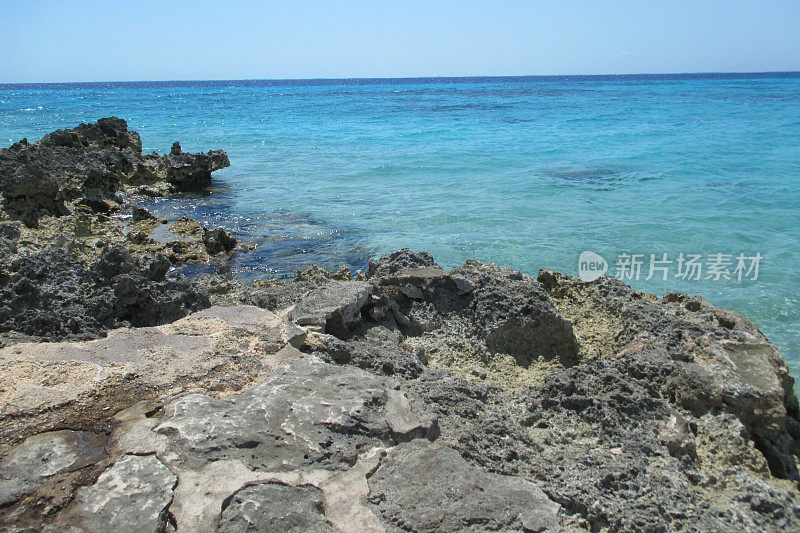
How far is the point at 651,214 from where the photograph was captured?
10461 mm

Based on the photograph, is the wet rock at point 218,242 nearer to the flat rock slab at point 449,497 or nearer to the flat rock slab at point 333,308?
the flat rock slab at point 333,308

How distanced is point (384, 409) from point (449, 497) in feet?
2.07

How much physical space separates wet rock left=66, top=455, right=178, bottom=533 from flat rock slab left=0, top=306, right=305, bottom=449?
432 millimetres

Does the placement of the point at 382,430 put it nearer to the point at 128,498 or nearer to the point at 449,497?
the point at 449,497

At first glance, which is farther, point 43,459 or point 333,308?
point 333,308

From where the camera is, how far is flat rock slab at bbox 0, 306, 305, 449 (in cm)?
259

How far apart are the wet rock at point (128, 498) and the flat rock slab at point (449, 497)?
820mm

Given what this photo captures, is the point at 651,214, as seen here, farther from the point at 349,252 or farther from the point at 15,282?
the point at 15,282

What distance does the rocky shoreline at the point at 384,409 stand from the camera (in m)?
2.23

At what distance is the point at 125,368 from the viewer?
9.62 feet

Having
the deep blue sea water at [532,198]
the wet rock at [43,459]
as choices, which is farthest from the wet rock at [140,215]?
the wet rock at [43,459]

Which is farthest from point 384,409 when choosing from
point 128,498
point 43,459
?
point 43,459

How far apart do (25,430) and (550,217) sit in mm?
9228

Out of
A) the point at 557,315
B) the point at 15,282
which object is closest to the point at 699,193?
the point at 557,315
